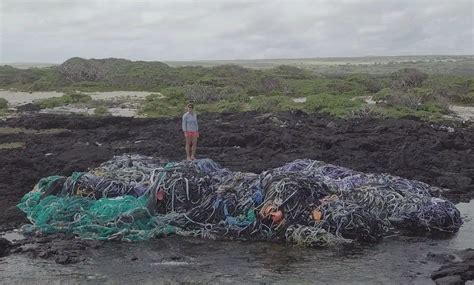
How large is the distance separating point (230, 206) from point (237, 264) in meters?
2.35

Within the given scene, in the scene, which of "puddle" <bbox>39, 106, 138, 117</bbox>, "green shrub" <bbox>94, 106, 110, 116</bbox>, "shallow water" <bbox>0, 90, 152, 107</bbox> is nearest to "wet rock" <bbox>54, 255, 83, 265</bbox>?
"green shrub" <bbox>94, 106, 110, 116</bbox>

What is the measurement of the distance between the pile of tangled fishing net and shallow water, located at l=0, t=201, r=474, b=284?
1.47 ft

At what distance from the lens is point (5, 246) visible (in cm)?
1067

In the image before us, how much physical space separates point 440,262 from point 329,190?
3221mm

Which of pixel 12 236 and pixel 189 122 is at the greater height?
pixel 189 122

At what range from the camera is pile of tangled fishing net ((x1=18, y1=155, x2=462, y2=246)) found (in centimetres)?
1152

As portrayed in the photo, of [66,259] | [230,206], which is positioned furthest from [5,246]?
[230,206]

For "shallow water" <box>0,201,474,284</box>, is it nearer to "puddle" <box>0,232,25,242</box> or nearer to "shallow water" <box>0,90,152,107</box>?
"puddle" <box>0,232,25,242</box>

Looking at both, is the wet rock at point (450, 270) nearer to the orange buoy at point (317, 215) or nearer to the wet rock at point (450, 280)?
the wet rock at point (450, 280)

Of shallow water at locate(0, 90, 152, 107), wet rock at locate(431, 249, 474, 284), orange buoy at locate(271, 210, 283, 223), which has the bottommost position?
shallow water at locate(0, 90, 152, 107)

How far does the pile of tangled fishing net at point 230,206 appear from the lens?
11516 mm

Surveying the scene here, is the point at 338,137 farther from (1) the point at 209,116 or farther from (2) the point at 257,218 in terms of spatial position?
(2) the point at 257,218

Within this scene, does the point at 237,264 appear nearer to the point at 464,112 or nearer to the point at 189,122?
the point at 189,122

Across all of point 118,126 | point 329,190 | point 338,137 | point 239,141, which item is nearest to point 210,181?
point 329,190
